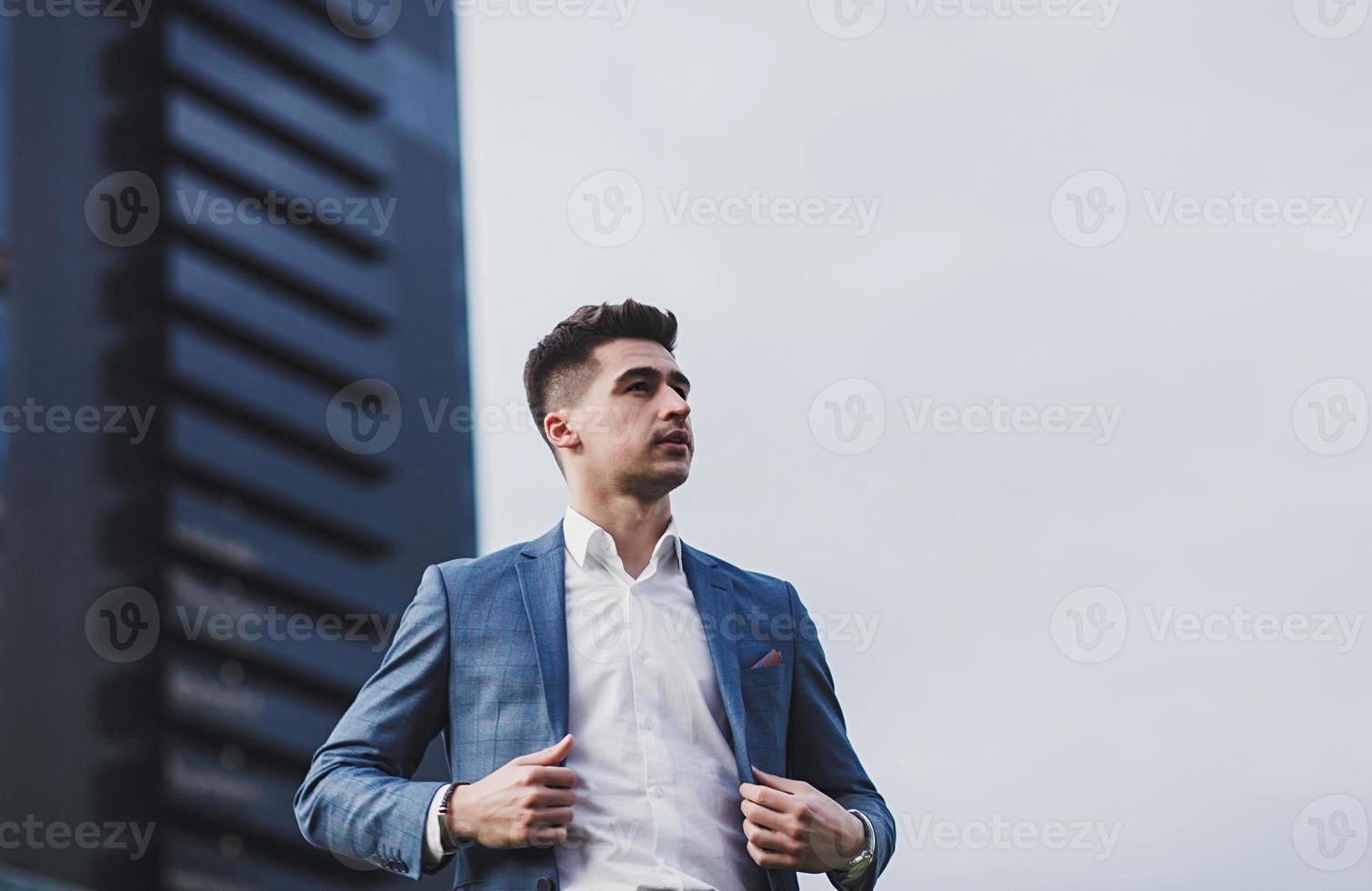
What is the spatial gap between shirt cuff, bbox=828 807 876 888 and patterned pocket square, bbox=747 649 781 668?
40cm

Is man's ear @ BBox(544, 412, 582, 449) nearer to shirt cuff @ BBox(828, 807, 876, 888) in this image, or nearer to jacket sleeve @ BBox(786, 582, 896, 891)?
jacket sleeve @ BBox(786, 582, 896, 891)

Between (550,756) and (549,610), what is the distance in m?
0.49

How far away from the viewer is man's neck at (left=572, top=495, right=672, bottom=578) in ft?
13.2

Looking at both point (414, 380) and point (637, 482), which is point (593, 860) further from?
point (414, 380)

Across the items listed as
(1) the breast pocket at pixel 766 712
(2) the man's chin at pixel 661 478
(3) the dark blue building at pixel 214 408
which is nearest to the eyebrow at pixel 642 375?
(2) the man's chin at pixel 661 478

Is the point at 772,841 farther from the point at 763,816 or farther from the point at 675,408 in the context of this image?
the point at 675,408

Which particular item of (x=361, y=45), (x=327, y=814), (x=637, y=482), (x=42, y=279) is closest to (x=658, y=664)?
(x=637, y=482)

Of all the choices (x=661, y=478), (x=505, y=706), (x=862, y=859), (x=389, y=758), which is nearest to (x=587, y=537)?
(x=661, y=478)

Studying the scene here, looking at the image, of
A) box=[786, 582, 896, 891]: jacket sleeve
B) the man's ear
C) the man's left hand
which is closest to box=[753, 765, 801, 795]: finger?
the man's left hand

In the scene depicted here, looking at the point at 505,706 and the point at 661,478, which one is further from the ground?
the point at 661,478

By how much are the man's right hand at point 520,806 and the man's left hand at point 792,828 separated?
1.29 feet

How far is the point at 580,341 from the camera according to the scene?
4.30m

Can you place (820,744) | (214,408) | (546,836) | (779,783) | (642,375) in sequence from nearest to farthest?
(546,836) → (779,783) → (820,744) → (642,375) → (214,408)

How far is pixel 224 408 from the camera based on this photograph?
53.5m
